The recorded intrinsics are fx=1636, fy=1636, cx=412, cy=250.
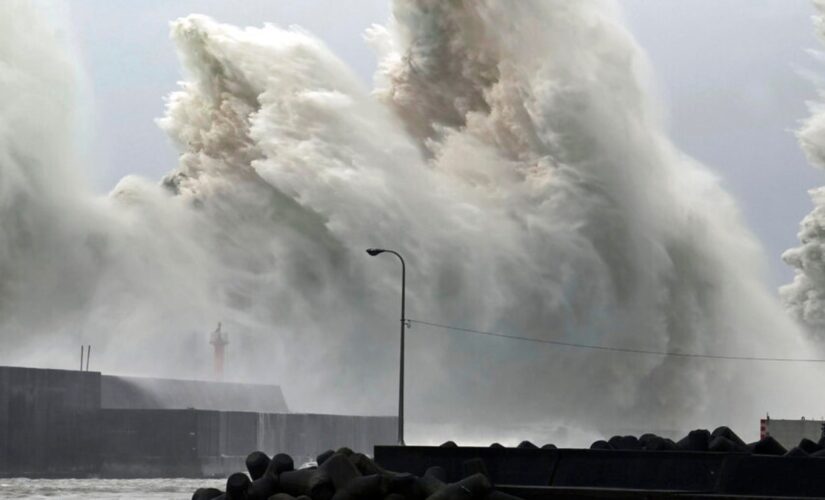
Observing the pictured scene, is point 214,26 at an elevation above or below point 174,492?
above

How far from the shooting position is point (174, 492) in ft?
160

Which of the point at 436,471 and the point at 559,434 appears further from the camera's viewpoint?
the point at 559,434

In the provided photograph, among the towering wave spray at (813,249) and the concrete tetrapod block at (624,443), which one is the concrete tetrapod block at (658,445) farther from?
the towering wave spray at (813,249)

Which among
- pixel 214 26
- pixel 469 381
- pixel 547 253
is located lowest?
pixel 469 381

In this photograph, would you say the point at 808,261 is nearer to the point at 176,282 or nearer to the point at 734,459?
the point at 176,282

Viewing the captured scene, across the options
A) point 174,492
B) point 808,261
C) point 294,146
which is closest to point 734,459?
point 174,492

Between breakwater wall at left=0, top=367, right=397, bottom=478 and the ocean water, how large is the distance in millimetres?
1249

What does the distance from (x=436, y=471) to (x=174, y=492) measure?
2398 centimetres

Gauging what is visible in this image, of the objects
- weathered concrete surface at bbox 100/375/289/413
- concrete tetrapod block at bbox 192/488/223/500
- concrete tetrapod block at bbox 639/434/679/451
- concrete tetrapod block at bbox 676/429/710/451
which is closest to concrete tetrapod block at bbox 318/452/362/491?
concrete tetrapod block at bbox 192/488/223/500

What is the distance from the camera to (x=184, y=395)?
6956cm

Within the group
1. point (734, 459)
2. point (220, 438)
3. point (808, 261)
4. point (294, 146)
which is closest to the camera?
point (734, 459)

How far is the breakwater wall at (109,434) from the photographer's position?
188 ft

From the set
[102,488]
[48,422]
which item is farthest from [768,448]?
[48,422]

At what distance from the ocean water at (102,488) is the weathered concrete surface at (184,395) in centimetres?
543
